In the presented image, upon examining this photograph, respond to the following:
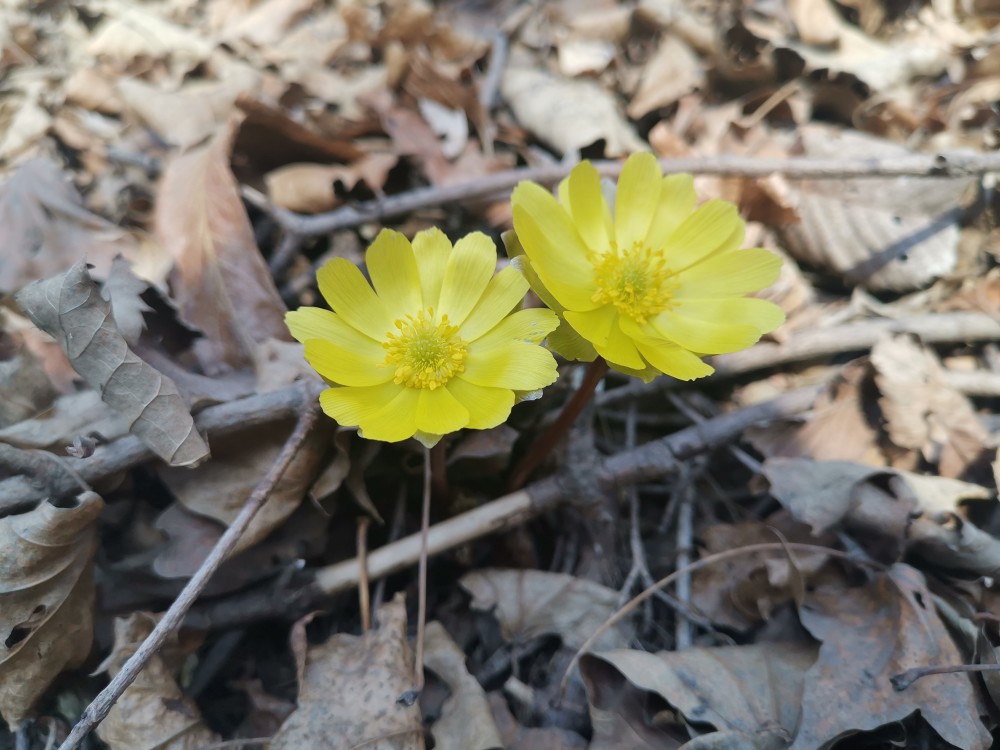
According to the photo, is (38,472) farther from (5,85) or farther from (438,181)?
(5,85)

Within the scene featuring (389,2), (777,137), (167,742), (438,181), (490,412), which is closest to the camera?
(490,412)

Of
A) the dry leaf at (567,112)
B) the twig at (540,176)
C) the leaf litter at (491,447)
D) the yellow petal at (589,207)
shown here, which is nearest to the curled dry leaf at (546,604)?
the leaf litter at (491,447)

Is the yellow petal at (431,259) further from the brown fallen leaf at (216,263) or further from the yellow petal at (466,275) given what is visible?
the brown fallen leaf at (216,263)

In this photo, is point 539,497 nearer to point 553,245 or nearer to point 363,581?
point 363,581

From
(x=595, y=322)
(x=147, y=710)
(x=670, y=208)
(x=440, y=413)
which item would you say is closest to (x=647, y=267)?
(x=670, y=208)

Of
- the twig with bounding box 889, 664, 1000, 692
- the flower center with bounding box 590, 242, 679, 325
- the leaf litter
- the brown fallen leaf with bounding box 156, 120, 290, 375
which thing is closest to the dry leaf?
the leaf litter

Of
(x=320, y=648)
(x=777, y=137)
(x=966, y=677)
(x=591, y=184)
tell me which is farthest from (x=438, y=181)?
(x=966, y=677)
